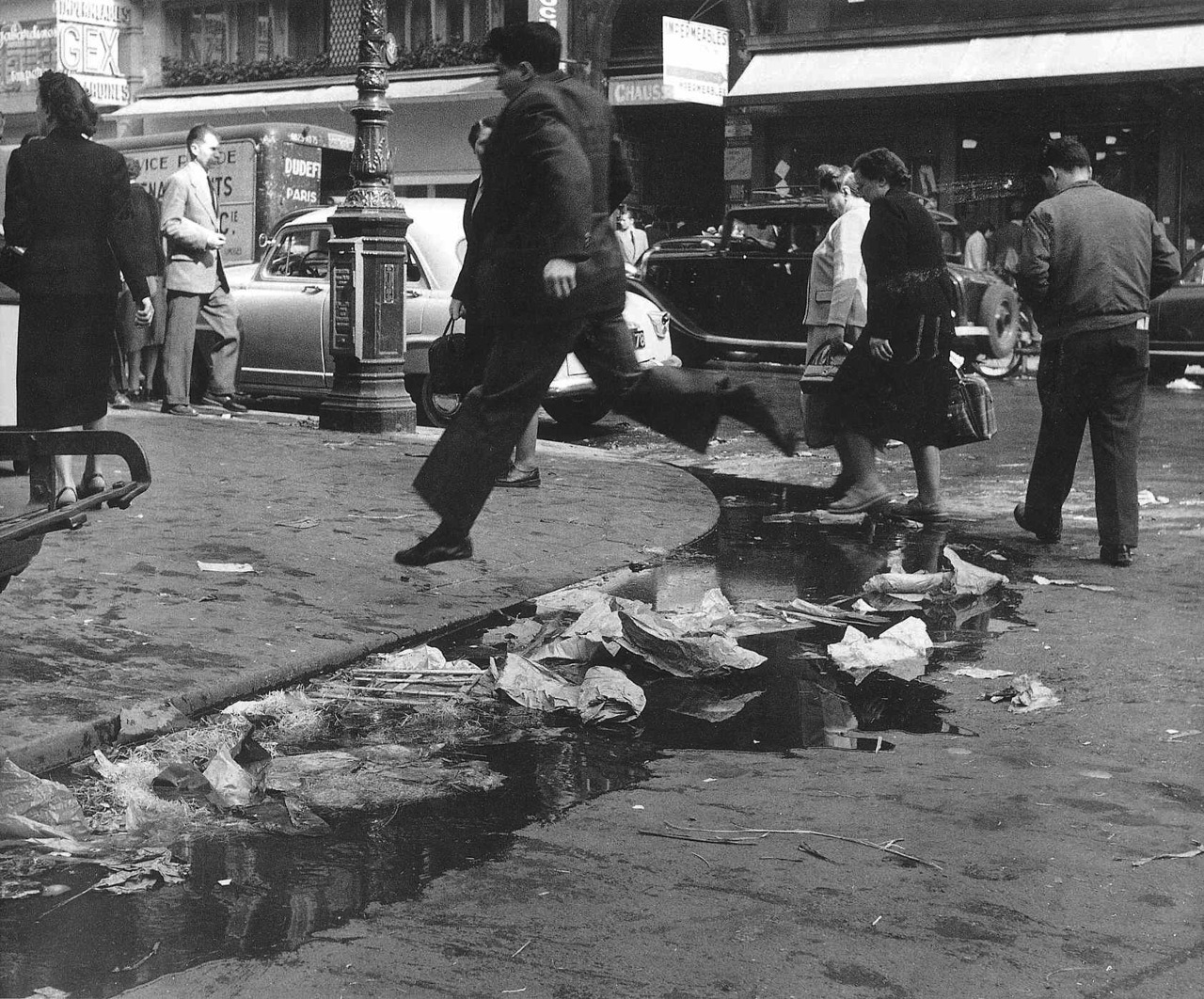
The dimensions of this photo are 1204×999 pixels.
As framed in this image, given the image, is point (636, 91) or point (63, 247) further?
point (636, 91)

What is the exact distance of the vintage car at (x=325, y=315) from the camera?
12062 millimetres

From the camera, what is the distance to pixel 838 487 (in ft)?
27.2

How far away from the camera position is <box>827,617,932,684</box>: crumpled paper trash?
17.2 feet

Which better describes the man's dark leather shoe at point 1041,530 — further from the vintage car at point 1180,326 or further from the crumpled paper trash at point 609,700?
the vintage car at point 1180,326

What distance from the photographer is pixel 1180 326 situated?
1744 centimetres

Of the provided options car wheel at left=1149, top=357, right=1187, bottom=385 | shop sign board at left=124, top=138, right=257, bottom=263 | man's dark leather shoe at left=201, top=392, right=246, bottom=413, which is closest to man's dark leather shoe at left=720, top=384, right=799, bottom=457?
man's dark leather shoe at left=201, top=392, right=246, bottom=413

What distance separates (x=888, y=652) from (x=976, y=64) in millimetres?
20763

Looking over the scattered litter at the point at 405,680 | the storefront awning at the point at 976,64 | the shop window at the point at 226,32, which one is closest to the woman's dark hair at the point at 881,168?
the scattered litter at the point at 405,680

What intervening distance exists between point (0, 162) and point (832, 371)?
15.3 ft

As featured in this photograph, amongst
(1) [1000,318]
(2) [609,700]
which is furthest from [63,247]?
(1) [1000,318]

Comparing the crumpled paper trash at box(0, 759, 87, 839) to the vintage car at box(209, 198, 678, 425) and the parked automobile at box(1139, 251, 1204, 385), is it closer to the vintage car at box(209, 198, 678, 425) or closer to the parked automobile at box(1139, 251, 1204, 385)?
the vintage car at box(209, 198, 678, 425)

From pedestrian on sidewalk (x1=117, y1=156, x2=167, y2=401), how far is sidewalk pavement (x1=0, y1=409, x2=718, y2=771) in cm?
141

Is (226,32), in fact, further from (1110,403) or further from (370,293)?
(1110,403)

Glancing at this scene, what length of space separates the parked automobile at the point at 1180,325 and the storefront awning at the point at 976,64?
6485 millimetres
